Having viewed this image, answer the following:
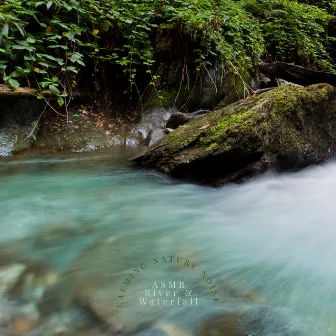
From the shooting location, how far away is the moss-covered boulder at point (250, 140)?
326 cm

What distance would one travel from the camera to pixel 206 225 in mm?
2496

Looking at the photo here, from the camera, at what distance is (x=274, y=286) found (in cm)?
167

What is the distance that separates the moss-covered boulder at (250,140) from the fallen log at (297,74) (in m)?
2.26

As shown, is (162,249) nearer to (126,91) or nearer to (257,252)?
(257,252)

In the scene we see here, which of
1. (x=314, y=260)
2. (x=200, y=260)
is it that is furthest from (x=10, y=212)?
(x=314, y=260)

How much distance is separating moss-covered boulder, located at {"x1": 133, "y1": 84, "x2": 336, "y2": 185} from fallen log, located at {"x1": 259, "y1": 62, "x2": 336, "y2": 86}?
7.40 ft

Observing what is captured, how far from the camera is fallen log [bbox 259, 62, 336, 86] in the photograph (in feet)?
19.4

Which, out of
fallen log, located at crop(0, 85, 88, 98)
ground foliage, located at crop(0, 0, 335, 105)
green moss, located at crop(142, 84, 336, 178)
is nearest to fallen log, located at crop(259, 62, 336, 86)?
ground foliage, located at crop(0, 0, 335, 105)

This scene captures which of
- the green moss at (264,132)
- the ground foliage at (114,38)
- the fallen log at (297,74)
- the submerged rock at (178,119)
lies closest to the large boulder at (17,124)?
the ground foliage at (114,38)

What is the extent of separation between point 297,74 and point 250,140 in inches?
153

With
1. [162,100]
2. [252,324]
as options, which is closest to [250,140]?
[252,324]

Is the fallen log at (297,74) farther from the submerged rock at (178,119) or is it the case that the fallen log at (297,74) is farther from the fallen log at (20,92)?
the fallen log at (20,92)

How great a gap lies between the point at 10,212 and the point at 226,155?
215 cm

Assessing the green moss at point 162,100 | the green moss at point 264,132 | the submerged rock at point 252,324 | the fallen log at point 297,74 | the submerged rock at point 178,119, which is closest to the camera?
the submerged rock at point 252,324
